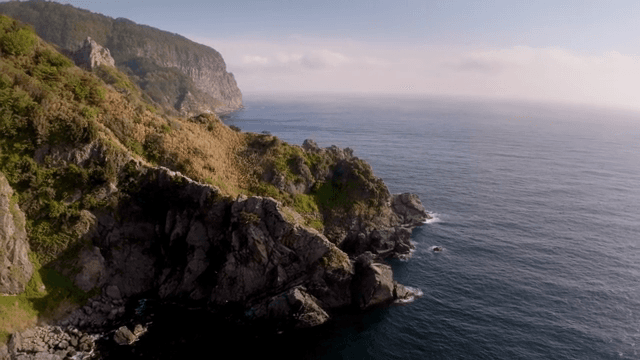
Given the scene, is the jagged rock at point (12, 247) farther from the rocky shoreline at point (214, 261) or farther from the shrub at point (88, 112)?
the shrub at point (88, 112)

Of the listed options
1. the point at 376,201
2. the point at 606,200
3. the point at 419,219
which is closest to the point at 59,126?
the point at 376,201

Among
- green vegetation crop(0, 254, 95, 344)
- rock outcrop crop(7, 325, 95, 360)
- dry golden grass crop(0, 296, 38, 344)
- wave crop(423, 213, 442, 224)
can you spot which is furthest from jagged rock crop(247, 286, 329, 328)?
wave crop(423, 213, 442, 224)

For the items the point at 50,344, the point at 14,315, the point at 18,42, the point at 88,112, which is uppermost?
the point at 18,42

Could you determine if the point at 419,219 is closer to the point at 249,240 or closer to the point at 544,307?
the point at 544,307

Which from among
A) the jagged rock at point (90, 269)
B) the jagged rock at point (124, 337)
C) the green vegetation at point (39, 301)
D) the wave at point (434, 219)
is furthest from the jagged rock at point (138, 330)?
the wave at point (434, 219)

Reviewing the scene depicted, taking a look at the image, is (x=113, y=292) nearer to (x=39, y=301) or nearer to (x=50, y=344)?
(x=39, y=301)

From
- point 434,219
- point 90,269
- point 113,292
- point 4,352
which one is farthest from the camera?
point 434,219

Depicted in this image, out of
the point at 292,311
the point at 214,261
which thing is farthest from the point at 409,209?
the point at 214,261
